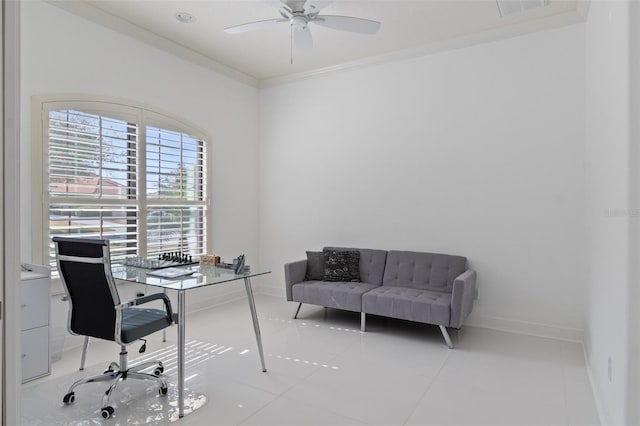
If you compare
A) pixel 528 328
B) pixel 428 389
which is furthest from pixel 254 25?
pixel 528 328

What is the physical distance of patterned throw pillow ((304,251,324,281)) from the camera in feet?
16.0

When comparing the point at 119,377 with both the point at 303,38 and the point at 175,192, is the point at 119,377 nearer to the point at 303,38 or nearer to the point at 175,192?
the point at 175,192

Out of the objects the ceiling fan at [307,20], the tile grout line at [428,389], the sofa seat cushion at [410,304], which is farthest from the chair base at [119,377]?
the ceiling fan at [307,20]

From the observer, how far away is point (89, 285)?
2543mm

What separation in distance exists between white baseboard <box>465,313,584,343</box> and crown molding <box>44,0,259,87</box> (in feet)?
14.4

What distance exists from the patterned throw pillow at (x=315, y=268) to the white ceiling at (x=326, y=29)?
8.35 ft

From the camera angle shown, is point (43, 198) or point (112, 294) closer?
point (112, 294)

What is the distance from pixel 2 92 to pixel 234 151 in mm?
A: 4332

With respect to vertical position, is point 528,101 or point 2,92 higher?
point 528,101

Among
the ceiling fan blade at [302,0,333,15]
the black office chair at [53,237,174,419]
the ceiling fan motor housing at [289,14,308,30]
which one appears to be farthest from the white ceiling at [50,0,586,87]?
the black office chair at [53,237,174,419]

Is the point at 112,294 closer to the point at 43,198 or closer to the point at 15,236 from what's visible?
the point at 15,236

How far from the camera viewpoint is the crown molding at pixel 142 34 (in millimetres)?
3602

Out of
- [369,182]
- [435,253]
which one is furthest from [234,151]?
[435,253]

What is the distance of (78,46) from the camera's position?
3662mm
